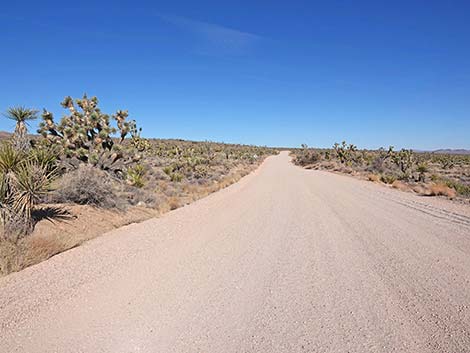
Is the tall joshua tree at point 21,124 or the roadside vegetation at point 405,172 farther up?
the tall joshua tree at point 21,124

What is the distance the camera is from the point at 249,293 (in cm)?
493

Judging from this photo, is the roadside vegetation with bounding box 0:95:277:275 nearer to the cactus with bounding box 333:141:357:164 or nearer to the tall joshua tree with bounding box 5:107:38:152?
the tall joshua tree with bounding box 5:107:38:152

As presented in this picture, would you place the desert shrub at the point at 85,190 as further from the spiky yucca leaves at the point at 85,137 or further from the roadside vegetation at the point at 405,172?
the roadside vegetation at the point at 405,172

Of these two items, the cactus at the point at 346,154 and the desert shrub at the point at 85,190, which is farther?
the cactus at the point at 346,154

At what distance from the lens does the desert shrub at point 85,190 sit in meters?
10.1

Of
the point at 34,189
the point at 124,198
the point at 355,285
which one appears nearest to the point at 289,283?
the point at 355,285

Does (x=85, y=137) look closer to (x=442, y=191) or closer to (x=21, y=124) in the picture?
(x=21, y=124)

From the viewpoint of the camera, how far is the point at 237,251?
699 centimetres

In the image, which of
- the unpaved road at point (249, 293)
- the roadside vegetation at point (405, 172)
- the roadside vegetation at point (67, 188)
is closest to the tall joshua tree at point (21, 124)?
the roadside vegetation at point (67, 188)

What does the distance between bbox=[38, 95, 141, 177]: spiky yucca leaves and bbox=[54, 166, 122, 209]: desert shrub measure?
2272mm

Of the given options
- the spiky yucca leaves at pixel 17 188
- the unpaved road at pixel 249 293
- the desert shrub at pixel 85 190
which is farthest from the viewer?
the desert shrub at pixel 85 190

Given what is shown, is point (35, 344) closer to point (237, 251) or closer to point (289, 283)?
point (289, 283)

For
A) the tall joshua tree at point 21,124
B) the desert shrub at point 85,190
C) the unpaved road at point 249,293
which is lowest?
the unpaved road at point 249,293

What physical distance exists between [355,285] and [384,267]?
44.8 inches
